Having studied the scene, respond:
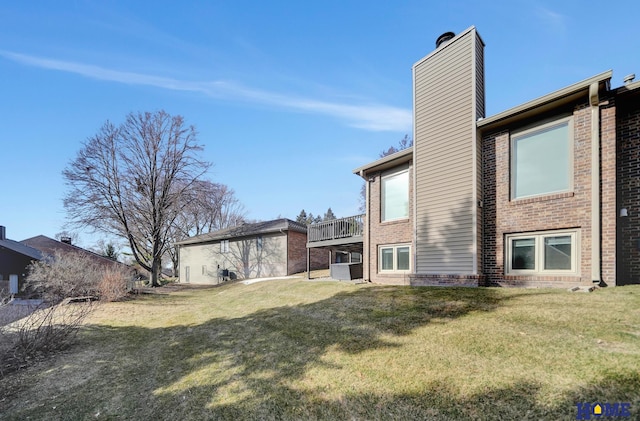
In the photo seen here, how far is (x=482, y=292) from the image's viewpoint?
7609mm

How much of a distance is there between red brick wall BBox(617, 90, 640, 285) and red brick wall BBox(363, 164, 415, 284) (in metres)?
5.14

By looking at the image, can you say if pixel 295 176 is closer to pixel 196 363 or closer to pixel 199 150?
pixel 199 150

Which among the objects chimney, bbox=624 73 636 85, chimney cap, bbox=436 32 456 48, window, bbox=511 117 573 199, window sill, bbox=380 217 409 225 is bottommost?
window sill, bbox=380 217 409 225

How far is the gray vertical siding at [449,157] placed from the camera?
8.92m

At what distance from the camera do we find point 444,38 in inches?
407

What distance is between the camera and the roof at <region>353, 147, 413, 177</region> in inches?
421

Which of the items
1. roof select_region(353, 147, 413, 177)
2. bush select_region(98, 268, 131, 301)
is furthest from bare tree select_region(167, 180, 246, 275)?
roof select_region(353, 147, 413, 177)

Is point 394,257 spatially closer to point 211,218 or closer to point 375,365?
point 375,365

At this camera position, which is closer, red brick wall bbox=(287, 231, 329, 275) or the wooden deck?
the wooden deck

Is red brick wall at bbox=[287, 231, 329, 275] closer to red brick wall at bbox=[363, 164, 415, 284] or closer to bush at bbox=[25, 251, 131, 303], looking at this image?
red brick wall at bbox=[363, 164, 415, 284]

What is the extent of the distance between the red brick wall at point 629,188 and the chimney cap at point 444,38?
5332 millimetres

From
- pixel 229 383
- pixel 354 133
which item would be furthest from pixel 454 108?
pixel 229 383

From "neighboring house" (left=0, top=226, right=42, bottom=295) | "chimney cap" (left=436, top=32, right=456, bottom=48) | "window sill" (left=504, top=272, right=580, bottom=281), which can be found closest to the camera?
"window sill" (left=504, top=272, right=580, bottom=281)
